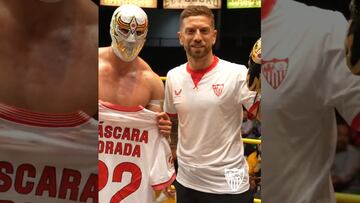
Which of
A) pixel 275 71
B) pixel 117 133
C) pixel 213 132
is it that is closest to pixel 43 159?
pixel 275 71

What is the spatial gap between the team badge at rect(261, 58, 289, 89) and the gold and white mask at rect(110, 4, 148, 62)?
1.32 metres

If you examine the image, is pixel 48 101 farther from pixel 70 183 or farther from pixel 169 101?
pixel 169 101

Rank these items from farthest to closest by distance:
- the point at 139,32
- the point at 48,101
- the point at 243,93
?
1. the point at 139,32
2. the point at 243,93
3. the point at 48,101

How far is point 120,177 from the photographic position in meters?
2.30

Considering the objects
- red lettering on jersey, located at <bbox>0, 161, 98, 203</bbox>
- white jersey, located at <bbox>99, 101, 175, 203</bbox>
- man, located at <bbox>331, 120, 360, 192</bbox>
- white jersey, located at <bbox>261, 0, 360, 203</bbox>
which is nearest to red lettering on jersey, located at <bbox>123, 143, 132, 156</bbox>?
white jersey, located at <bbox>99, 101, 175, 203</bbox>

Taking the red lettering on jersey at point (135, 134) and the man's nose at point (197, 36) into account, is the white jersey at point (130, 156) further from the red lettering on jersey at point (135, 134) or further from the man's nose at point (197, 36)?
the man's nose at point (197, 36)

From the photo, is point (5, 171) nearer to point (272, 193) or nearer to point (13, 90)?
point (13, 90)

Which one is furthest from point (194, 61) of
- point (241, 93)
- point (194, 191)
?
point (194, 191)

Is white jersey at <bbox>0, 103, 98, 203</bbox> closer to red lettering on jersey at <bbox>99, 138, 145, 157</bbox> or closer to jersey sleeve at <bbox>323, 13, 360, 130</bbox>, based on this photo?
jersey sleeve at <bbox>323, 13, 360, 130</bbox>

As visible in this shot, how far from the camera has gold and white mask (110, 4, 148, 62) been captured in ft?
7.57

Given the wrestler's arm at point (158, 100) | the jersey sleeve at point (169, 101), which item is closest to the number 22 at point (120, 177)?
the wrestler's arm at point (158, 100)

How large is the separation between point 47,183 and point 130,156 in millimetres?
1118

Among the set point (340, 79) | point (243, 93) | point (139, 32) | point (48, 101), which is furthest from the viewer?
point (139, 32)

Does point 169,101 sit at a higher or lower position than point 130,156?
higher
